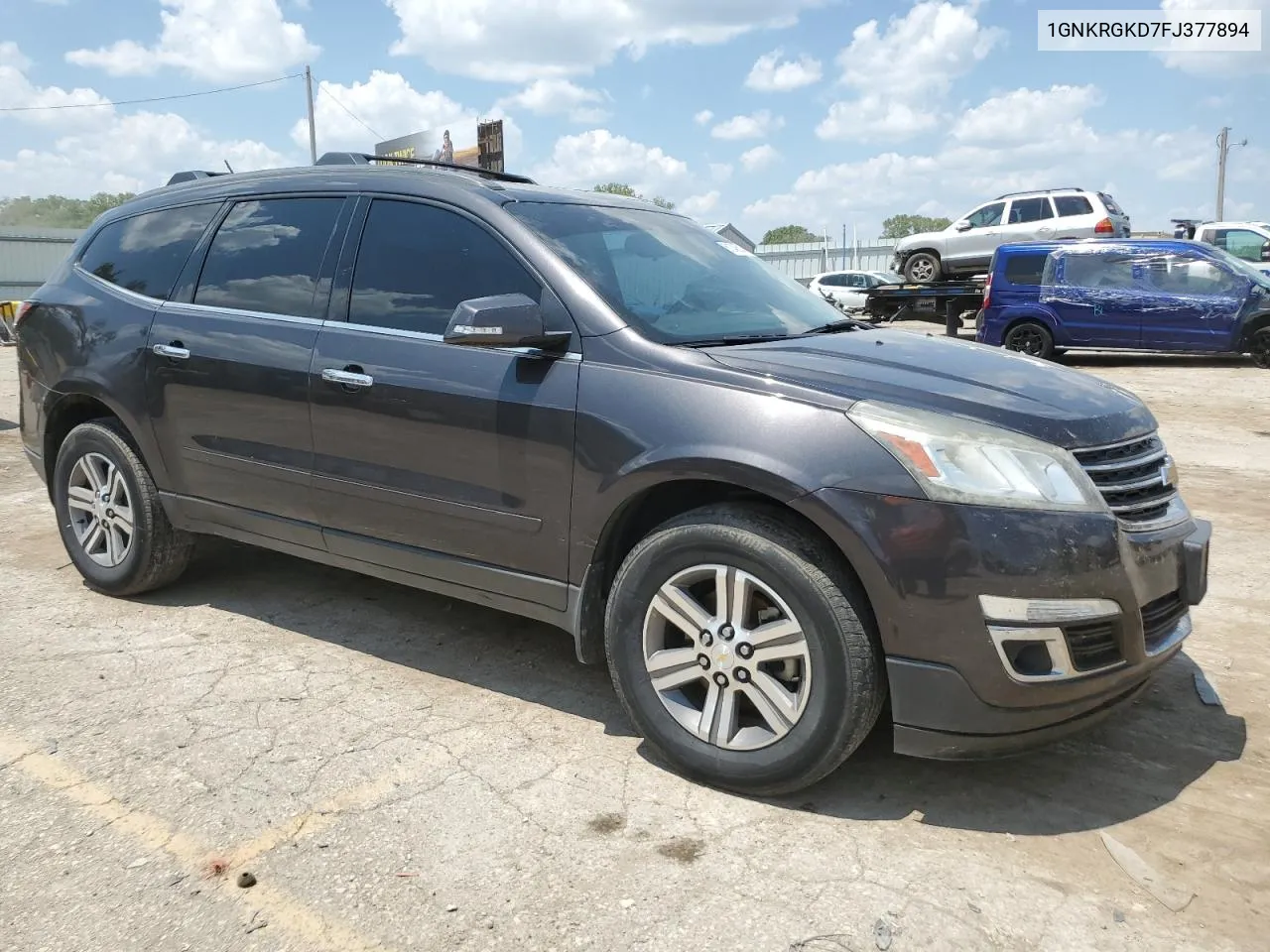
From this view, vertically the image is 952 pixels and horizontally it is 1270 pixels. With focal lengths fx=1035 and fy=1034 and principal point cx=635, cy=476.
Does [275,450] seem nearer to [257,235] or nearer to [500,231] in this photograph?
[257,235]

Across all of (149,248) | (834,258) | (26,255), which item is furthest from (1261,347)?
(26,255)

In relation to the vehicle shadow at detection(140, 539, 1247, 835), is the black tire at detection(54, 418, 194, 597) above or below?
above

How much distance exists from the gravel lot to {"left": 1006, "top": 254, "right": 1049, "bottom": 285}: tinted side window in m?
12.4

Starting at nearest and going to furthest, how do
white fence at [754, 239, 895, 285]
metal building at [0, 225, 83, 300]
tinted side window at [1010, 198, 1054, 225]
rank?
1. tinted side window at [1010, 198, 1054, 225]
2. metal building at [0, 225, 83, 300]
3. white fence at [754, 239, 895, 285]

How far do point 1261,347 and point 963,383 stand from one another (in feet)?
45.7

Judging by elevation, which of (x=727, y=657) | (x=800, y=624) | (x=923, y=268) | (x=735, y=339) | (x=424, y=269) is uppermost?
(x=923, y=268)

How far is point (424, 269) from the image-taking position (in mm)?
3676

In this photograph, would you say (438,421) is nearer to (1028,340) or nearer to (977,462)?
(977,462)

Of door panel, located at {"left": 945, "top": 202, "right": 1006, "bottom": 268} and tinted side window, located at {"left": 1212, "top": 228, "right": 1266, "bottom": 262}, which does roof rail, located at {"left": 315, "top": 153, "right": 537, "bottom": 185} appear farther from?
tinted side window, located at {"left": 1212, "top": 228, "right": 1266, "bottom": 262}

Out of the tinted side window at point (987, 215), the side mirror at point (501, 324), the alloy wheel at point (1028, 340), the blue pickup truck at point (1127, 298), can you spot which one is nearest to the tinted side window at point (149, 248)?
the side mirror at point (501, 324)

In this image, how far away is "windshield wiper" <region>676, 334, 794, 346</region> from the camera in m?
3.28

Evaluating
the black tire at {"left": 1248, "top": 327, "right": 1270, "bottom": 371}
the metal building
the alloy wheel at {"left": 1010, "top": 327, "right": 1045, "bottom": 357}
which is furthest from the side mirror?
the metal building

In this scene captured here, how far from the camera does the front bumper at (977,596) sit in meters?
2.62

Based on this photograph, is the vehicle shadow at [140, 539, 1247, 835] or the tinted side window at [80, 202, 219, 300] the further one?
the tinted side window at [80, 202, 219, 300]
